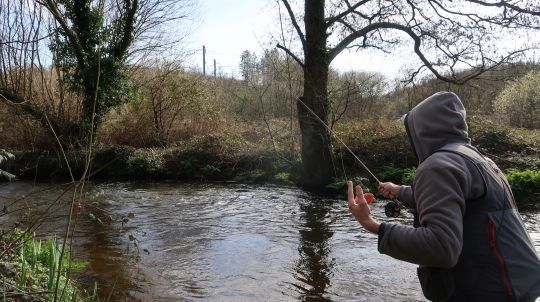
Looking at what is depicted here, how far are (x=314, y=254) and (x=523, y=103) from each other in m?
16.2

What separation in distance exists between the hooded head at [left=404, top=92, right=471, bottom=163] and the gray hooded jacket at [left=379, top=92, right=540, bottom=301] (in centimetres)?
11

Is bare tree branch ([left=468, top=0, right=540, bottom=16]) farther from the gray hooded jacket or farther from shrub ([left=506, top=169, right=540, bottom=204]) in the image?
the gray hooded jacket

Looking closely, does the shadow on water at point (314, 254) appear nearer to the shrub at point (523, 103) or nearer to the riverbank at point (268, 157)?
the riverbank at point (268, 157)

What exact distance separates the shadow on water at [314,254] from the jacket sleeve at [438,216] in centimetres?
412

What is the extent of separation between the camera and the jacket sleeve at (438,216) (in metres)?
1.76

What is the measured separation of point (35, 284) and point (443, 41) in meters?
11.3

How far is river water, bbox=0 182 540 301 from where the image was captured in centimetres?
587

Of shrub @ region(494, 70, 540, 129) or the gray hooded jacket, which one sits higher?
shrub @ region(494, 70, 540, 129)

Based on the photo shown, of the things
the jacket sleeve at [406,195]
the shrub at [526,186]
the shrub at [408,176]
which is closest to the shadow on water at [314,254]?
the shrub at [408,176]

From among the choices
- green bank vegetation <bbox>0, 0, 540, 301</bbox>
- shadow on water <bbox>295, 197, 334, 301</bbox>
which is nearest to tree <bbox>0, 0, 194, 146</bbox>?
green bank vegetation <bbox>0, 0, 540, 301</bbox>

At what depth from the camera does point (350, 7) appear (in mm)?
12695

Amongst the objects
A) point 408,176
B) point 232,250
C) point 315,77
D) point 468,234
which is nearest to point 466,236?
point 468,234

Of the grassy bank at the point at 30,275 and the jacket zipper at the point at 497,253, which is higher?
the jacket zipper at the point at 497,253

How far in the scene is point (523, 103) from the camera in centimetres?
1967
